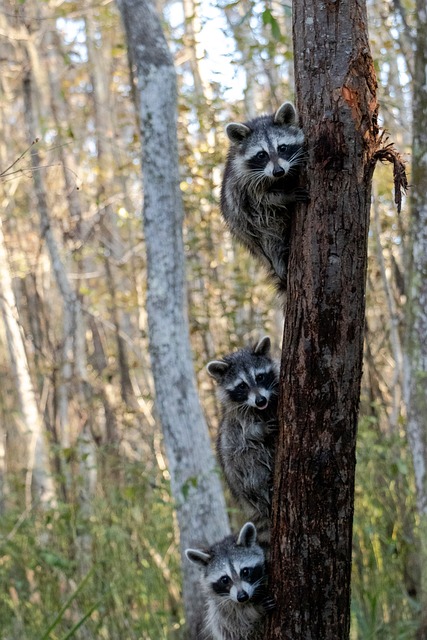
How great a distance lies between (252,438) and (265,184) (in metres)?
1.30

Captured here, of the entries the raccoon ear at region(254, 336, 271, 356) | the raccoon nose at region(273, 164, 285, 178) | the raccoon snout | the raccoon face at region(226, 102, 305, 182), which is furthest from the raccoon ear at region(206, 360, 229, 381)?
the raccoon nose at region(273, 164, 285, 178)

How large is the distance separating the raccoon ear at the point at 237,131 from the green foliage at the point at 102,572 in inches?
124

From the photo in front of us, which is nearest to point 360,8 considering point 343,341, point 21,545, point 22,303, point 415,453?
point 343,341

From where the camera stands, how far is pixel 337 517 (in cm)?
268

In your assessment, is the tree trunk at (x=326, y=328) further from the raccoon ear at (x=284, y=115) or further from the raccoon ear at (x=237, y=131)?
the raccoon ear at (x=237, y=131)

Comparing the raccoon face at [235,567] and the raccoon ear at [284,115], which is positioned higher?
the raccoon ear at [284,115]

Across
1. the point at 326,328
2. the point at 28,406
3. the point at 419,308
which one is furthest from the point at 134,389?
the point at 326,328

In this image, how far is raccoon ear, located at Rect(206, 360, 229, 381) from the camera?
4.54 metres

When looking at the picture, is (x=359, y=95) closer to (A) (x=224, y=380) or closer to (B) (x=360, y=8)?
(B) (x=360, y=8)

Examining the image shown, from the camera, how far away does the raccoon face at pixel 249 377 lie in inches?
155

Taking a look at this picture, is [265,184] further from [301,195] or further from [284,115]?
[301,195]

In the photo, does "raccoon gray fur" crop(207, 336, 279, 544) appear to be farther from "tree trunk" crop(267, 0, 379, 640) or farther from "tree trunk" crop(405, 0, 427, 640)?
"tree trunk" crop(405, 0, 427, 640)

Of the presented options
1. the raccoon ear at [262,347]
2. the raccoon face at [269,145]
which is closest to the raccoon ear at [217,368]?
the raccoon ear at [262,347]

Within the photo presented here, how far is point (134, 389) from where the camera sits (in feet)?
38.6
